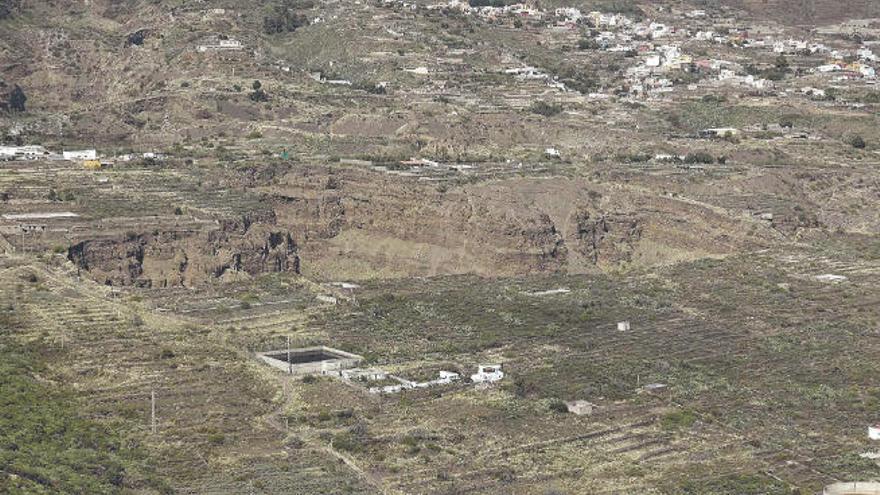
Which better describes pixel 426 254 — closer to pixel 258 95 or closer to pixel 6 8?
pixel 258 95

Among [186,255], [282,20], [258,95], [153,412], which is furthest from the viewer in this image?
[282,20]

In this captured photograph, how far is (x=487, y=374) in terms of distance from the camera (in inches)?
2256

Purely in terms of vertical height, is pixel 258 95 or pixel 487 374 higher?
pixel 258 95

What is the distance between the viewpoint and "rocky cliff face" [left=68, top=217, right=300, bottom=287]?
75.4 metres

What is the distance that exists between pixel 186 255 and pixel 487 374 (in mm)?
25192

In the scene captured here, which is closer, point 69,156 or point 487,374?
point 487,374

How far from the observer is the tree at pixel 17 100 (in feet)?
402

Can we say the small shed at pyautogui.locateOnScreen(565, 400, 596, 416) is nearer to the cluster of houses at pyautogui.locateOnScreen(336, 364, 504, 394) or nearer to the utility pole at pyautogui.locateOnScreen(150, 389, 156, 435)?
the cluster of houses at pyautogui.locateOnScreen(336, 364, 504, 394)

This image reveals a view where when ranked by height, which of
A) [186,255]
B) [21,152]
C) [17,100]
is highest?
[21,152]

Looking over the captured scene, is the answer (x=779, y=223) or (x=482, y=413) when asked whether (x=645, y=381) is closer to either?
(x=482, y=413)

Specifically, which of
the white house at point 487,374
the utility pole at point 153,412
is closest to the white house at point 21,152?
the white house at point 487,374

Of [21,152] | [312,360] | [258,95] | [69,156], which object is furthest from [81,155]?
[312,360]

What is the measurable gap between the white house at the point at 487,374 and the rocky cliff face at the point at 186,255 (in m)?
22.3

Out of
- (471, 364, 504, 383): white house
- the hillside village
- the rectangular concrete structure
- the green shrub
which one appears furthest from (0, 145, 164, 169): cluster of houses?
(471, 364, 504, 383): white house
